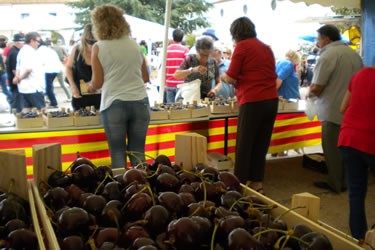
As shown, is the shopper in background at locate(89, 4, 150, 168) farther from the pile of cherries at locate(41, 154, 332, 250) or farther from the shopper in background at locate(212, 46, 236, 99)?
the shopper in background at locate(212, 46, 236, 99)

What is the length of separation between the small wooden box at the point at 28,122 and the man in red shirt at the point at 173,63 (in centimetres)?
185

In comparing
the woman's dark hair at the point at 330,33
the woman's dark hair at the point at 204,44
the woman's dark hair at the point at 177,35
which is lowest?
the woman's dark hair at the point at 204,44

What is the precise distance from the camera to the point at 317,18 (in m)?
12.5

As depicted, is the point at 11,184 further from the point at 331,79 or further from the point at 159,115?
the point at 331,79

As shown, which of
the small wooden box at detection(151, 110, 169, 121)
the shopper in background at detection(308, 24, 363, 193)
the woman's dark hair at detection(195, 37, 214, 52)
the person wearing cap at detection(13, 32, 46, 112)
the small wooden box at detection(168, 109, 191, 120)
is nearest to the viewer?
the shopper in background at detection(308, 24, 363, 193)

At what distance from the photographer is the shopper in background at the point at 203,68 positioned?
13.9 ft

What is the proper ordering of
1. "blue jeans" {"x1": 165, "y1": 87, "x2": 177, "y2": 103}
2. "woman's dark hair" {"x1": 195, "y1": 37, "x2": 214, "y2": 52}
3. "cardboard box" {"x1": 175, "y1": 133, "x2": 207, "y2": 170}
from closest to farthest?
"cardboard box" {"x1": 175, "y1": 133, "x2": 207, "y2": 170}
"woman's dark hair" {"x1": 195, "y1": 37, "x2": 214, "y2": 52}
"blue jeans" {"x1": 165, "y1": 87, "x2": 177, "y2": 103}

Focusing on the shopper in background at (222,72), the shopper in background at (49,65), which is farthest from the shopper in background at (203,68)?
the shopper in background at (49,65)

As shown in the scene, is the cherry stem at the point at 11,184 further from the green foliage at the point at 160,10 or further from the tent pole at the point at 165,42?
the green foliage at the point at 160,10

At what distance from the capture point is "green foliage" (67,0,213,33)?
1366 cm

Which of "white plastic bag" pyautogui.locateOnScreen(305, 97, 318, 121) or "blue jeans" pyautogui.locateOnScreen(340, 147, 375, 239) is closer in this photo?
"blue jeans" pyautogui.locateOnScreen(340, 147, 375, 239)

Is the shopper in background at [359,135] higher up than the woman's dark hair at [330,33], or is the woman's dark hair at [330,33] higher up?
the woman's dark hair at [330,33]

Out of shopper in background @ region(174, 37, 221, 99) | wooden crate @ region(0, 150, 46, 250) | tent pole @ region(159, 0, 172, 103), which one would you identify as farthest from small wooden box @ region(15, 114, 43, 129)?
wooden crate @ region(0, 150, 46, 250)

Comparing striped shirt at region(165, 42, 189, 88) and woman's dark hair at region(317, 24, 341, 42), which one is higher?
woman's dark hair at region(317, 24, 341, 42)
